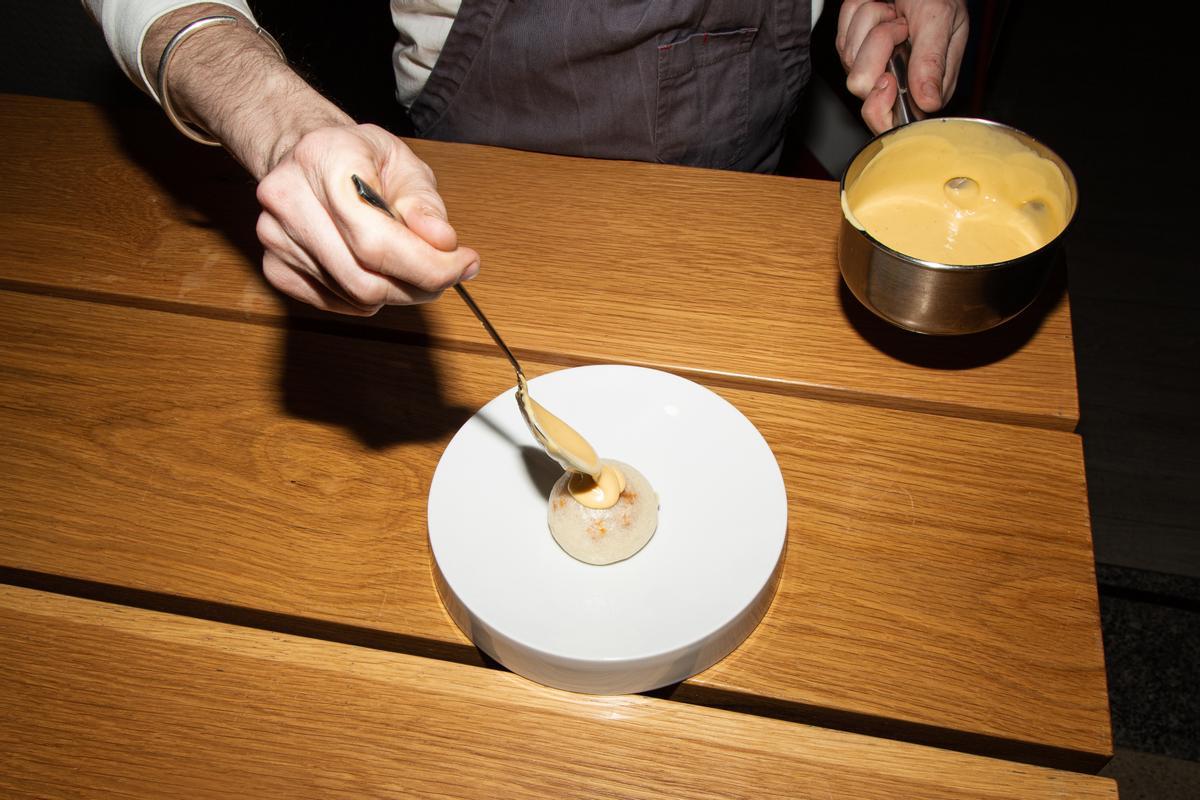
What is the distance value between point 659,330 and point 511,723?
1.16 ft

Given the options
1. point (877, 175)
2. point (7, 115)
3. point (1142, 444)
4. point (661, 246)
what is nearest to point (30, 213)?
point (7, 115)

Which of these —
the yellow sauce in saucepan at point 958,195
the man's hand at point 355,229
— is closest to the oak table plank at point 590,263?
the yellow sauce in saucepan at point 958,195

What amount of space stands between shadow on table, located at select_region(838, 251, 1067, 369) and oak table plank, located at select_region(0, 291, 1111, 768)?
64 mm

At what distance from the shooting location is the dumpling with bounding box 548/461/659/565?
589mm

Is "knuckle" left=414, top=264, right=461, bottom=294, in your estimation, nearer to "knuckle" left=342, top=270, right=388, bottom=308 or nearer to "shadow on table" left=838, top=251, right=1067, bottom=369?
"knuckle" left=342, top=270, right=388, bottom=308

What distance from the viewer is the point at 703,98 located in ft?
3.30

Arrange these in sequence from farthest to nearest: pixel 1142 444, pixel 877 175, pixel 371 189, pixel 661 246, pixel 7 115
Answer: pixel 1142 444
pixel 7 115
pixel 661 246
pixel 877 175
pixel 371 189

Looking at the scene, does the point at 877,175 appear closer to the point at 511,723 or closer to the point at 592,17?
the point at 592,17

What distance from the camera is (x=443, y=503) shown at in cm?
62

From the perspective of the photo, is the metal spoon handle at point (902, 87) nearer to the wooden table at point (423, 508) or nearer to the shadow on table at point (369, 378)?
the wooden table at point (423, 508)

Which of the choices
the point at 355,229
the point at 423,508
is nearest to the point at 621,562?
the point at 423,508

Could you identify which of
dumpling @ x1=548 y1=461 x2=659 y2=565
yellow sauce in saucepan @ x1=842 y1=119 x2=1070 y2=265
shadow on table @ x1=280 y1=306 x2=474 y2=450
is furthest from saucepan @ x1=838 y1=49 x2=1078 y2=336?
shadow on table @ x1=280 y1=306 x2=474 y2=450

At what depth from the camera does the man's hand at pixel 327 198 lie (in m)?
0.53

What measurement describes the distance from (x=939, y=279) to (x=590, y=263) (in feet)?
1.08
